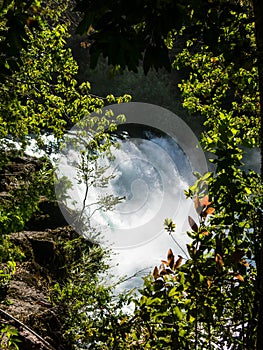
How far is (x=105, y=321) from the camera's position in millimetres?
2494

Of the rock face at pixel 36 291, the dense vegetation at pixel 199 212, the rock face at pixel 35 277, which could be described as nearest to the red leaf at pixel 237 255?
the dense vegetation at pixel 199 212

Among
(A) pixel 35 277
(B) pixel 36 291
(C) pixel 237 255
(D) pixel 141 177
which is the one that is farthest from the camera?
(D) pixel 141 177

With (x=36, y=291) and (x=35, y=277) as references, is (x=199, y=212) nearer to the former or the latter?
(x=36, y=291)

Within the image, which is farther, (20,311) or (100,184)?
(100,184)

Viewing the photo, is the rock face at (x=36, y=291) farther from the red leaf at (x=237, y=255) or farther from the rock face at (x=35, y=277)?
the red leaf at (x=237, y=255)

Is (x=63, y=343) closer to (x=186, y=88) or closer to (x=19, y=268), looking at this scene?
(x=19, y=268)

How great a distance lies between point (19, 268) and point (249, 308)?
224 inches

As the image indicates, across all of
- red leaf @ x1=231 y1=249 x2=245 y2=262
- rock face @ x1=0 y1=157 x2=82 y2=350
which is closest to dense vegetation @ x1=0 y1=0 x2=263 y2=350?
red leaf @ x1=231 y1=249 x2=245 y2=262

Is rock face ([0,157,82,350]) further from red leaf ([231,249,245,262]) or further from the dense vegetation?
red leaf ([231,249,245,262])

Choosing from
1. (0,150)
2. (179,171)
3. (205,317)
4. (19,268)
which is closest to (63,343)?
(19,268)

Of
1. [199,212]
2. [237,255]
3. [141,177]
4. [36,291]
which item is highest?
[141,177]

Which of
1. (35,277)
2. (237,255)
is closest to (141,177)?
(35,277)

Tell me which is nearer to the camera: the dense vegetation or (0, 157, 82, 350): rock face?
the dense vegetation

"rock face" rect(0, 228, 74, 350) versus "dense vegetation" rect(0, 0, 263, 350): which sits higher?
"rock face" rect(0, 228, 74, 350)
